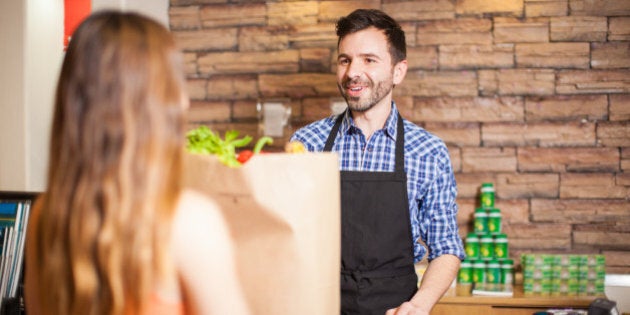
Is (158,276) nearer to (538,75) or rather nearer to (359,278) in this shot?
Answer: (359,278)

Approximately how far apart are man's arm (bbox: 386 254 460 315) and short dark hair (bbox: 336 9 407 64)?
27.3 inches

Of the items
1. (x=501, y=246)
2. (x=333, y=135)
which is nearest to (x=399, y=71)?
(x=333, y=135)

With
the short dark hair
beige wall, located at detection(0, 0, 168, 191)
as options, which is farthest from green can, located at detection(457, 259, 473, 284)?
beige wall, located at detection(0, 0, 168, 191)

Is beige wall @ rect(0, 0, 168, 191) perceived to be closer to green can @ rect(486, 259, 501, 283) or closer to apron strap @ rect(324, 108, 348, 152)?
apron strap @ rect(324, 108, 348, 152)

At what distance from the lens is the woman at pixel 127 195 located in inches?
34.1

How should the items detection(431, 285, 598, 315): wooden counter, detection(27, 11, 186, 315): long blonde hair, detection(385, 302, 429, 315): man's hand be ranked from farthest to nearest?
detection(431, 285, 598, 315): wooden counter < detection(385, 302, 429, 315): man's hand < detection(27, 11, 186, 315): long blonde hair

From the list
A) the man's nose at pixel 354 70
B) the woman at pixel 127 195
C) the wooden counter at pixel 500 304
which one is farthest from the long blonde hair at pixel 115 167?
the wooden counter at pixel 500 304

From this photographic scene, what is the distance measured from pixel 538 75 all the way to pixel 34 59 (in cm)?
256

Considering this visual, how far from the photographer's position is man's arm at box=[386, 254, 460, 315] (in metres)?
1.76

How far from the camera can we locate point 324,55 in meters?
3.53

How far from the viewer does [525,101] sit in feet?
11.2

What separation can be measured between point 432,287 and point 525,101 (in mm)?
1895

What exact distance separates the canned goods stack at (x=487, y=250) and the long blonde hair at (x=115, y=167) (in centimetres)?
265

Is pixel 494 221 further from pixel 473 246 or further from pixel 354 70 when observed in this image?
pixel 354 70
